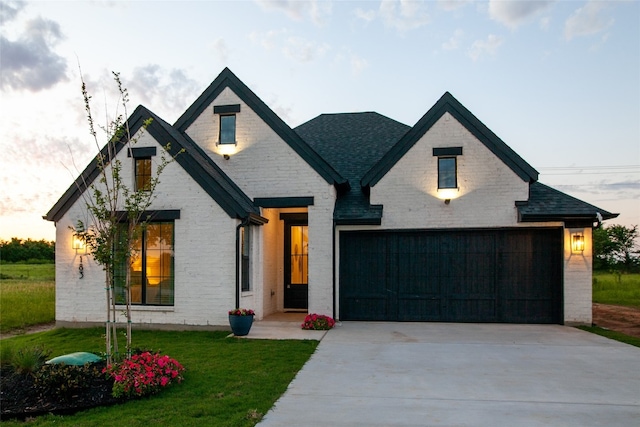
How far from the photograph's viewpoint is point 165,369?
6352mm

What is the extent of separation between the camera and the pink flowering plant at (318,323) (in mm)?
11193

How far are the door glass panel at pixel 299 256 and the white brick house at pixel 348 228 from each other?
1285mm

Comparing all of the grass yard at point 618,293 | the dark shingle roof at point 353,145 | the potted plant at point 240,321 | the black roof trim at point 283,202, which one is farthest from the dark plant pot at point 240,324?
the grass yard at point 618,293

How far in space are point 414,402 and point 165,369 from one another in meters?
3.43

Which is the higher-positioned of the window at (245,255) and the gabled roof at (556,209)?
the gabled roof at (556,209)

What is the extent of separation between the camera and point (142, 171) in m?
11.8

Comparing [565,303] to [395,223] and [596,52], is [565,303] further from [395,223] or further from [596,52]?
[596,52]

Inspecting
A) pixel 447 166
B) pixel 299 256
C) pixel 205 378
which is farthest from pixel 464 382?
pixel 299 256

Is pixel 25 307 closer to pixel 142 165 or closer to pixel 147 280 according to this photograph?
pixel 147 280

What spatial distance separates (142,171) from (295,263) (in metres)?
5.47

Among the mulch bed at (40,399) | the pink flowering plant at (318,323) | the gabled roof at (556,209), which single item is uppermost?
the gabled roof at (556,209)

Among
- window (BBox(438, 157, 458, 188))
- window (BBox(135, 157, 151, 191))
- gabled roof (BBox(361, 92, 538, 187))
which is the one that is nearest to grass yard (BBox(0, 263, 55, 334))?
window (BBox(135, 157, 151, 191))

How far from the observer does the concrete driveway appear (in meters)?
5.19

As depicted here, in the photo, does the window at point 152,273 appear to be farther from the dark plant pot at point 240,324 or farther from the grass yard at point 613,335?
the grass yard at point 613,335
